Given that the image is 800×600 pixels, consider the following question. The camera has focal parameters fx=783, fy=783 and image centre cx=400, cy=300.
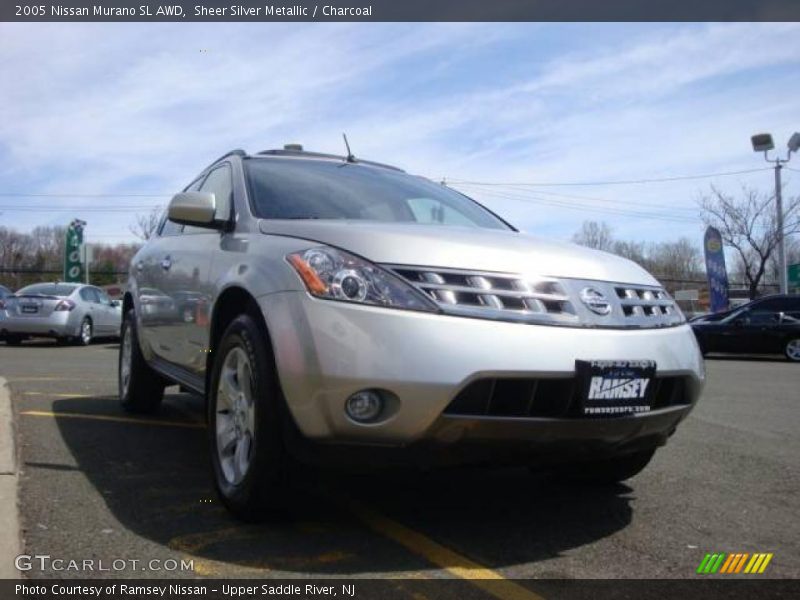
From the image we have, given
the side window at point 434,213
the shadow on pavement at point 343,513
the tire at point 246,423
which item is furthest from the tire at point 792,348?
the tire at point 246,423

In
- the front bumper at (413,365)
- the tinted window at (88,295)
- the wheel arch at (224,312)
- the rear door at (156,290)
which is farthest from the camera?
the tinted window at (88,295)

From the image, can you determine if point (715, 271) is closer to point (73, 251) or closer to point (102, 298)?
point (102, 298)

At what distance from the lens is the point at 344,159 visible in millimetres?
5027

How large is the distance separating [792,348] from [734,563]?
48.9 ft

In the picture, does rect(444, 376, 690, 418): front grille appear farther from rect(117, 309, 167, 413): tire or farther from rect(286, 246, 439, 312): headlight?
rect(117, 309, 167, 413): tire

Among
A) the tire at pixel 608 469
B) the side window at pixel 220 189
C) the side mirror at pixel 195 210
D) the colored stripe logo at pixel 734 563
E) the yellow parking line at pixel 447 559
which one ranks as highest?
the side window at pixel 220 189

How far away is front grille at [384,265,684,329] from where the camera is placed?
2.99 m

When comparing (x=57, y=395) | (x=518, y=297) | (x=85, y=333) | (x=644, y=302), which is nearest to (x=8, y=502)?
(x=518, y=297)

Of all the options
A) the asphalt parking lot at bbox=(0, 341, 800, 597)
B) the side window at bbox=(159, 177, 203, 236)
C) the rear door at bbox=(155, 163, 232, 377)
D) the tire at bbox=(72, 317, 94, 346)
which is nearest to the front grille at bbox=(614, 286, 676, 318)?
the asphalt parking lot at bbox=(0, 341, 800, 597)

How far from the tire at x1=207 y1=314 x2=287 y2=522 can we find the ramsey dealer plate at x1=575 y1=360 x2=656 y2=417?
3.87 feet

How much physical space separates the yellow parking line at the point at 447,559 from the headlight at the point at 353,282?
3.08 ft

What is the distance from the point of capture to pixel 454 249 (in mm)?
3176

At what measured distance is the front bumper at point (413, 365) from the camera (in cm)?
283

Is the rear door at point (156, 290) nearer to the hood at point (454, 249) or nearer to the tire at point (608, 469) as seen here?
the hood at point (454, 249)
